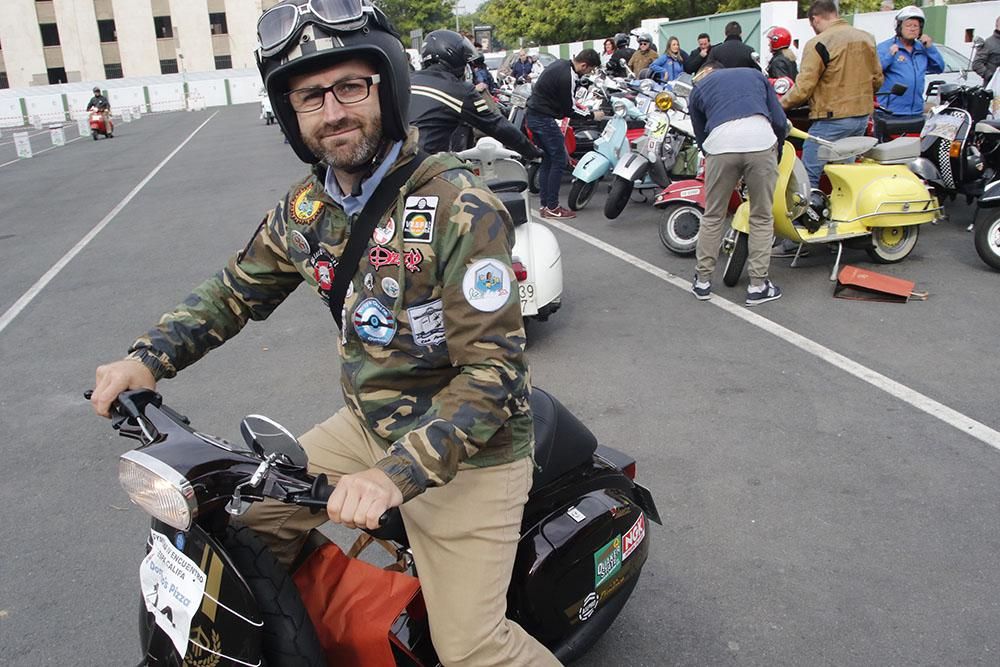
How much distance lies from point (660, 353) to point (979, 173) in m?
4.34

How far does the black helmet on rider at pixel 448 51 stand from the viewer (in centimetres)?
610

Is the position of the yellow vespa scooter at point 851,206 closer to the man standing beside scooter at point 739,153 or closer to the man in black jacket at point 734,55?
the man standing beside scooter at point 739,153

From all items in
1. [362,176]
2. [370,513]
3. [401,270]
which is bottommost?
[370,513]

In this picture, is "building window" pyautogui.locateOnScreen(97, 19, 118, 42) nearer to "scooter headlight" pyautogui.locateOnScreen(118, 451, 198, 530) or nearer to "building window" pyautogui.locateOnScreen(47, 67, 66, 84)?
"building window" pyautogui.locateOnScreen(47, 67, 66, 84)

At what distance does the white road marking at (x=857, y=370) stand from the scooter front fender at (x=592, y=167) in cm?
242

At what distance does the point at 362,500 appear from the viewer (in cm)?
162

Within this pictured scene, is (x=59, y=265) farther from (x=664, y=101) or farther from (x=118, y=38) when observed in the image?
(x=118, y=38)

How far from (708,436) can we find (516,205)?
2.09 meters

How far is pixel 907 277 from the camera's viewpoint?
6832 mm

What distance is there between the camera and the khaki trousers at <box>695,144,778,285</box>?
6176 mm

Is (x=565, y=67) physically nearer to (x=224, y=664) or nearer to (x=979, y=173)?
(x=979, y=173)

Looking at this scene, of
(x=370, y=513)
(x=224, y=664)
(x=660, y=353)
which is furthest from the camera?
(x=660, y=353)

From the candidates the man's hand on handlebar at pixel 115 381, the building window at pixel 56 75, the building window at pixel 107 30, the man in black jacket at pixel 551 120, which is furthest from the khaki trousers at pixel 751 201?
the building window at pixel 107 30

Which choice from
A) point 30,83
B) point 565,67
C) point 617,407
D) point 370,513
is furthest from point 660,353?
point 30,83
